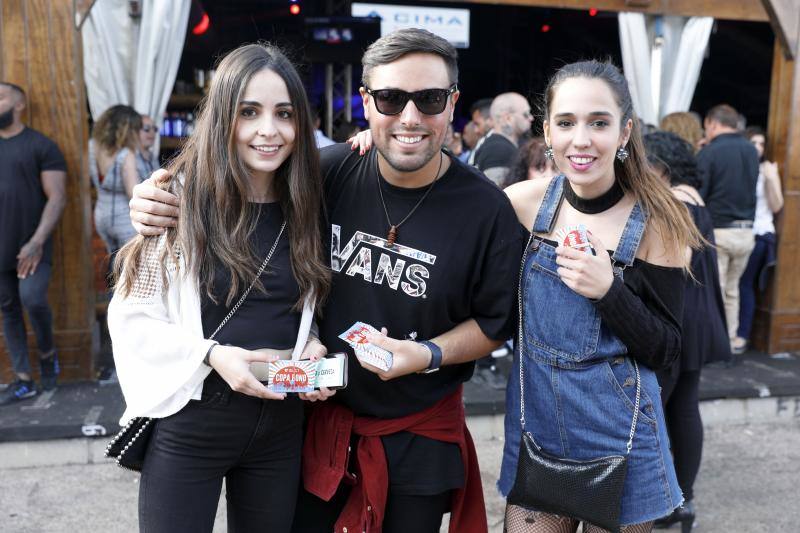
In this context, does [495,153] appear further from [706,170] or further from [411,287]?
[411,287]

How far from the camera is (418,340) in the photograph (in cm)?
214

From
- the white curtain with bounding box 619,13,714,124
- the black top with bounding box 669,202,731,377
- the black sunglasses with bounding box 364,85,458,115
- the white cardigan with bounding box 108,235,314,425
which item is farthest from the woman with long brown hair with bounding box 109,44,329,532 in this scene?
the white curtain with bounding box 619,13,714,124

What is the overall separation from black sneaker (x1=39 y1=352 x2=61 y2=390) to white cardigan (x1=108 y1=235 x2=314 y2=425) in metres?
3.26

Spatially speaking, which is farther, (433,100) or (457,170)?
(457,170)

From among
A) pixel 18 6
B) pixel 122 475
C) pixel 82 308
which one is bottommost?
pixel 122 475

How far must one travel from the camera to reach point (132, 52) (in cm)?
578

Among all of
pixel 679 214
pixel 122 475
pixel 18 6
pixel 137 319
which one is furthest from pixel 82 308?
pixel 679 214

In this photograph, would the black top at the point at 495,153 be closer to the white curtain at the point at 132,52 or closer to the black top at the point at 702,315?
the black top at the point at 702,315

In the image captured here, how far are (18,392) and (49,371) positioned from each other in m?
0.23

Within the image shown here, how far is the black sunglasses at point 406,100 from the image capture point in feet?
A: 6.75

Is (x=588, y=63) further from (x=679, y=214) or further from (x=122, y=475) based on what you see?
(x=122, y=475)

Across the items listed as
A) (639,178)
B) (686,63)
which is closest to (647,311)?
(639,178)

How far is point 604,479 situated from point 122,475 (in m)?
3.12

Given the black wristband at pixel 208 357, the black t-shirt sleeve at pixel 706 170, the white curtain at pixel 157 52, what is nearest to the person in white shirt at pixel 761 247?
the black t-shirt sleeve at pixel 706 170
